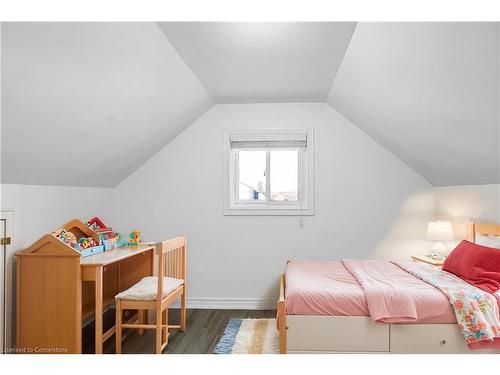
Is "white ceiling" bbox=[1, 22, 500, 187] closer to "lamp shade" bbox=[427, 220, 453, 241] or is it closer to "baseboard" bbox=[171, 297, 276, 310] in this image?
"lamp shade" bbox=[427, 220, 453, 241]

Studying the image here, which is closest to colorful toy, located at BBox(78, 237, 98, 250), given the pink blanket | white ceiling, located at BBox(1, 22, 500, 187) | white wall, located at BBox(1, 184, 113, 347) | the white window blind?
white wall, located at BBox(1, 184, 113, 347)

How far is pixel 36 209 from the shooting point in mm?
3129

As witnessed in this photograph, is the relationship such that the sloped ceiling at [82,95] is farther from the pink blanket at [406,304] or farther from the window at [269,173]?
the pink blanket at [406,304]

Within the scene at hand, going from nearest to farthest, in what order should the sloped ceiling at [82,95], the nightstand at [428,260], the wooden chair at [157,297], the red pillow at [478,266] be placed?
the sloped ceiling at [82,95] < the red pillow at [478,266] < the wooden chair at [157,297] < the nightstand at [428,260]

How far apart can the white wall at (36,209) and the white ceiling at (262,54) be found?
1574mm

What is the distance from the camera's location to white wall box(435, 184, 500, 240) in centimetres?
343

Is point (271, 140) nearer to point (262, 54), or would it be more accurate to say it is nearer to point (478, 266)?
point (262, 54)

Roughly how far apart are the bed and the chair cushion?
0.94 meters

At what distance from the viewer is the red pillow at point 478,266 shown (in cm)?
278

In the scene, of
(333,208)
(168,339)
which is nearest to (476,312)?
(333,208)

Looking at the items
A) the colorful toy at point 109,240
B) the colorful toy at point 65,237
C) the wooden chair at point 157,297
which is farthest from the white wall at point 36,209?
the wooden chair at point 157,297

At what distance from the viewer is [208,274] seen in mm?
4516
